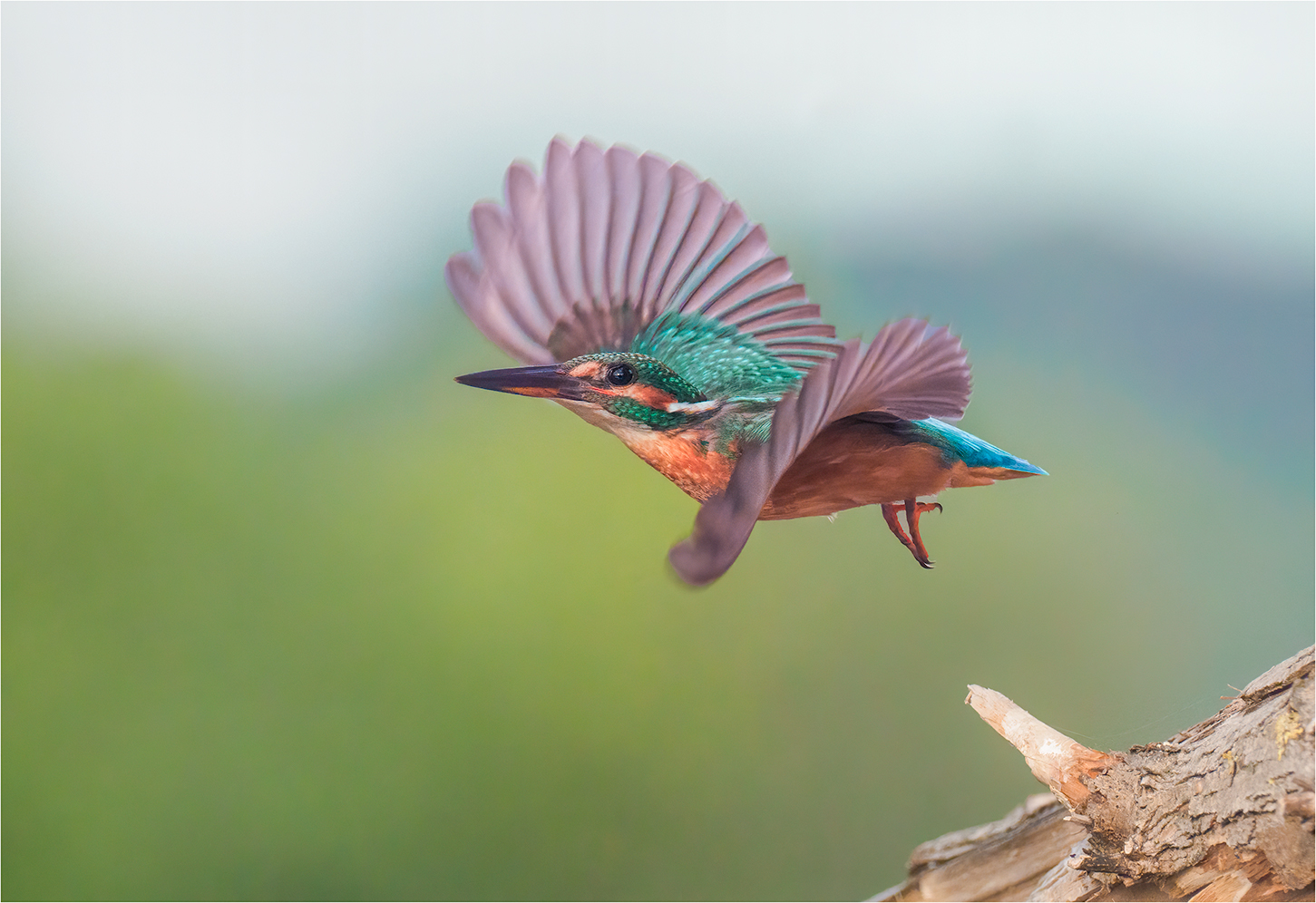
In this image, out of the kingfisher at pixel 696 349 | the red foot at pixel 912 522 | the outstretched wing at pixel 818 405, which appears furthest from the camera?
the red foot at pixel 912 522

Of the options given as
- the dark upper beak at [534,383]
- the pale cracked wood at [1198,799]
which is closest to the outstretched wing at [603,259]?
the dark upper beak at [534,383]

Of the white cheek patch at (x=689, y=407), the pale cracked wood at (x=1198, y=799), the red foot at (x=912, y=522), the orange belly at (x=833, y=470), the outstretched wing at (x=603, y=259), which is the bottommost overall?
the pale cracked wood at (x=1198, y=799)

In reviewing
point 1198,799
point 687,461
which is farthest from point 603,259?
point 1198,799

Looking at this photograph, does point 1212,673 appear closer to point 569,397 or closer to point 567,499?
point 569,397

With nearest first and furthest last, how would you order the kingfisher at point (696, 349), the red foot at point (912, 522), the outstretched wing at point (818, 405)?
the outstretched wing at point (818, 405) < the kingfisher at point (696, 349) < the red foot at point (912, 522)

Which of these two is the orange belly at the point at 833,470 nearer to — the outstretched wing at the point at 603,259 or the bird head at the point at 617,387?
the bird head at the point at 617,387

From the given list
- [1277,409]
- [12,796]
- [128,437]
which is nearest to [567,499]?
[128,437]

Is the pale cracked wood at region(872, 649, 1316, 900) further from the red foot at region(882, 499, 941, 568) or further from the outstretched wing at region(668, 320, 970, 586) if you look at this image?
the outstretched wing at region(668, 320, 970, 586)

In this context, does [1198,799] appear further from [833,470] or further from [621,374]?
Answer: [621,374]
